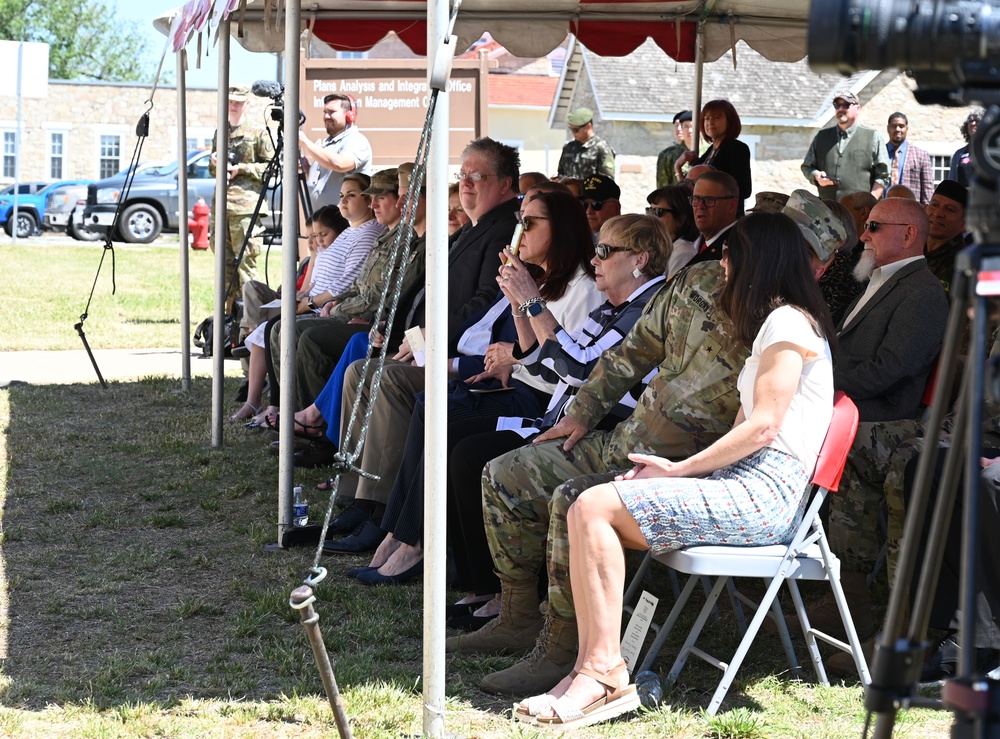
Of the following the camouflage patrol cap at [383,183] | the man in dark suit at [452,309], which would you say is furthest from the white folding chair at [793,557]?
the camouflage patrol cap at [383,183]

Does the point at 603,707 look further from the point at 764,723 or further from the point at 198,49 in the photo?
the point at 198,49

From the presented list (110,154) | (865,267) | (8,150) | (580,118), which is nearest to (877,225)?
(865,267)

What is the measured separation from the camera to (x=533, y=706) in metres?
3.28

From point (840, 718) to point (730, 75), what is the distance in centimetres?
2861

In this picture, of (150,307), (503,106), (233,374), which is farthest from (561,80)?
(233,374)

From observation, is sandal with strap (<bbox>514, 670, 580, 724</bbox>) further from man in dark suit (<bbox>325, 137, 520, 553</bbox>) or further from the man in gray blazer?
man in dark suit (<bbox>325, 137, 520, 553</bbox>)

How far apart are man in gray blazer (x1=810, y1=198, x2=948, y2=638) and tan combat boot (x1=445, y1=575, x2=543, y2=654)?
2.95ft

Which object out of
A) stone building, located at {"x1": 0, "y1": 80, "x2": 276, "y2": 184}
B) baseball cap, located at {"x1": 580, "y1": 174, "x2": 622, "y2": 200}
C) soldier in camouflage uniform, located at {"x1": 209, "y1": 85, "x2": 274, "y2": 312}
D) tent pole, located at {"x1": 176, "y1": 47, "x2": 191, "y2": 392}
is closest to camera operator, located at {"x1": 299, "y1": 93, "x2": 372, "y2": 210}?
tent pole, located at {"x1": 176, "y1": 47, "x2": 191, "y2": 392}

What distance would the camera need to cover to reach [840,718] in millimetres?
3367

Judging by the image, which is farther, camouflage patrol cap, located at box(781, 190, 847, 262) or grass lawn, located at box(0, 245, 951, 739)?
camouflage patrol cap, located at box(781, 190, 847, 262)

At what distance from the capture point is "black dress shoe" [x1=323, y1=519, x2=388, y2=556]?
197 inches

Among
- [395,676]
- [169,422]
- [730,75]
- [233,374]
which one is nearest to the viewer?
[395,676]

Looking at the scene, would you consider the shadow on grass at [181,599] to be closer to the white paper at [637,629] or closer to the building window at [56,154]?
the white paper at [637,629]

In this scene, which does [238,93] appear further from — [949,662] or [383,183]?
[949,662]
